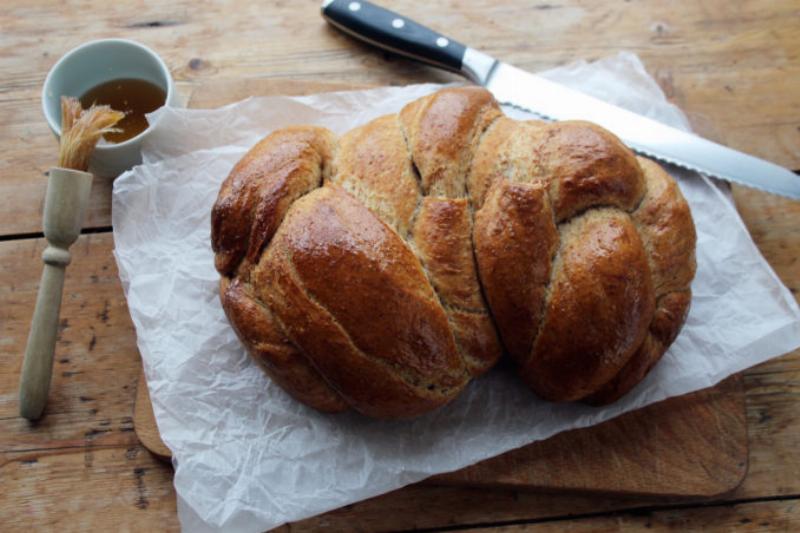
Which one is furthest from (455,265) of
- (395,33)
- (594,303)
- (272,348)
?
(395,33)

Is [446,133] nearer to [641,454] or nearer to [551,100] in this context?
[551,100]

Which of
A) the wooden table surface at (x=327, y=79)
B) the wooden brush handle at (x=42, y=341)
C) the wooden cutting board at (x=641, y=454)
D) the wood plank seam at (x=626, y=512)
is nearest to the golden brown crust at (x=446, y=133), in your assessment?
the wooden table surface at (x=327, y=79)

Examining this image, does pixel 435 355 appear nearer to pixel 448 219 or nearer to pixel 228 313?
pixel 448 219

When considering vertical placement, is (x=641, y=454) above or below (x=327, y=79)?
below

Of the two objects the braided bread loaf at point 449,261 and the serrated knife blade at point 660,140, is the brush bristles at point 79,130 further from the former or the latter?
the serrated knife blade at point 660,140

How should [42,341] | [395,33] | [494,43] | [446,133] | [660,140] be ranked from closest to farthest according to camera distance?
[446,133] → [42,341] → [660,140] → [395,33] → [494,43]

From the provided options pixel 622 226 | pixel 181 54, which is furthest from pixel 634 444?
pixel 181 54

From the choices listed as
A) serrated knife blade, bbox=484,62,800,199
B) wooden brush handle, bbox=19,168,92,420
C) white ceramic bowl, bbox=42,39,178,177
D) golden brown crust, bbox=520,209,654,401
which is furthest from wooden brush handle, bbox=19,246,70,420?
serrated knife blade, bbox=484,62,800,199
